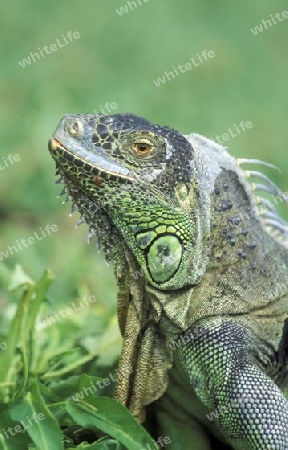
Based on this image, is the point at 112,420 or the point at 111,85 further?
the point at 111,85

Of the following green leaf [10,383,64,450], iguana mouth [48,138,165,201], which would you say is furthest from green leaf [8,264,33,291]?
iguana mouth [48,138,165,201]

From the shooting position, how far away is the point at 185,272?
13.1 ft

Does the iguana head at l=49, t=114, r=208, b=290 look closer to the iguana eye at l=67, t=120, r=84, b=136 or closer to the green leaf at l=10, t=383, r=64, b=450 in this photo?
the iguana eye at l=67, t=120, r=84, b=136

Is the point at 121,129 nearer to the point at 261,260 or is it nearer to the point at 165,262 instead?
the point at 165,262

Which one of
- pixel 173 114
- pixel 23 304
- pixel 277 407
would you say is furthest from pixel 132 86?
pixel 277 407

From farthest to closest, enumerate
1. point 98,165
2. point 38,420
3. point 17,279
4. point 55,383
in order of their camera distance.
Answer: point 17,279
point 55,383
point 98,165
point 38,420

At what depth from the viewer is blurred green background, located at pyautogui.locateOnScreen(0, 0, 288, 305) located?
8586 mm

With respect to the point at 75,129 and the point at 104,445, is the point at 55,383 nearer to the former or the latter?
the point at 104,445

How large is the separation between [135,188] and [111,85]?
6897mm

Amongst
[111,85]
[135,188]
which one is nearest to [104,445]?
[135,188]

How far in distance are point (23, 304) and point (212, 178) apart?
4.62 feet

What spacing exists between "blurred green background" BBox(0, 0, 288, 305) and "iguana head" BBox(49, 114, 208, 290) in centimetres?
335

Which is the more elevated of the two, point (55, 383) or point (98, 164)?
point (98, 164)

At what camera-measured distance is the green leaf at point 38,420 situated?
146 inches
